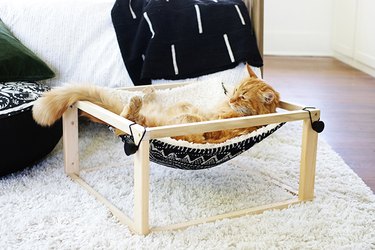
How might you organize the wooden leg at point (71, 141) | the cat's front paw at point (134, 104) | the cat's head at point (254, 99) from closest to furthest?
the cat's front paw at point (134, 104) → the cat's head at point (254, 99) → the wooden leg at point (71, 141)

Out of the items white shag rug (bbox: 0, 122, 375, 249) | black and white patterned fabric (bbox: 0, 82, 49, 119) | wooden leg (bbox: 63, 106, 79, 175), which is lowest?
white shag rug (bbox: 0, 122, 375, 249)

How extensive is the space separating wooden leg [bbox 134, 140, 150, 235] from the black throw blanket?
0.89 metres

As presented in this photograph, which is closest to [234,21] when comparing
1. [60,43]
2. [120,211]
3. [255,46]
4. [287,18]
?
[255,46]

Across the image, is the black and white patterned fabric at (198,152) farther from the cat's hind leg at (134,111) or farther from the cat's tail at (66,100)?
the cat's tail at (66,100)

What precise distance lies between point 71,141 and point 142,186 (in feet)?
1.87

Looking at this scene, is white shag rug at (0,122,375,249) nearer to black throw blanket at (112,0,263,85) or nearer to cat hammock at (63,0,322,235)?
cat hammock at (63,0,322,235)

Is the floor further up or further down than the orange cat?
further down

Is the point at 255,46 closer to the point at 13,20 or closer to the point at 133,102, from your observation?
the point at 133,102

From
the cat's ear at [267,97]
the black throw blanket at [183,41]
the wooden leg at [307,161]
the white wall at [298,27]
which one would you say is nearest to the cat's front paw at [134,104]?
the cat's ear at [267,97]

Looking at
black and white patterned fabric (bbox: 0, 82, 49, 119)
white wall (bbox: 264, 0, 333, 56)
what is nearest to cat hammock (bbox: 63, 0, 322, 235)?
black and white patterned fabric (bbox: 0, 82, 49, 119)

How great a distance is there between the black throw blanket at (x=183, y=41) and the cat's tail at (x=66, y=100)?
1.76ft

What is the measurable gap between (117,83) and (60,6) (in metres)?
0.44

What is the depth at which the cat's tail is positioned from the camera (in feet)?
5.57

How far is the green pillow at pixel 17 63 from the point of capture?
2.01 meters
